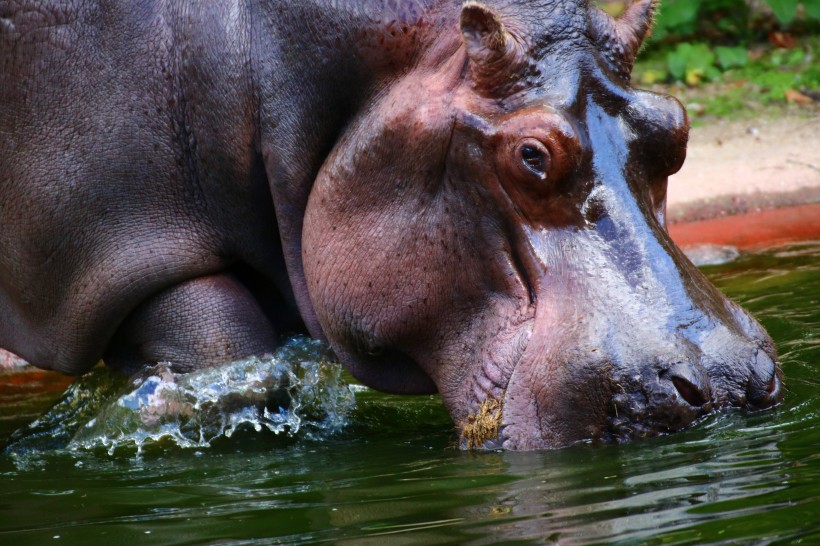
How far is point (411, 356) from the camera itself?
12.3 ft

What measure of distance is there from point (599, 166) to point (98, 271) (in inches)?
64.7

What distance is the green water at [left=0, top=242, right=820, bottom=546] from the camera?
2.46 metres

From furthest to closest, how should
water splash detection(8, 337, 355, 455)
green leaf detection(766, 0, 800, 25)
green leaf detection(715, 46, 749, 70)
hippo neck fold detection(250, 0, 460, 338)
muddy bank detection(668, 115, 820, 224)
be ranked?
green leaf detection(715, 46, 749, 70) < green leaf detection(766, 0, 800, 25) < muddy bank detection(668, 115, 820, 224) < water splash detection(8, 337, 355, 455) < hippo neck fold detection(250, 0, 460, 338)

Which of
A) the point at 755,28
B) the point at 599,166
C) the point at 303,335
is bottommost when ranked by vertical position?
the point at 303,335

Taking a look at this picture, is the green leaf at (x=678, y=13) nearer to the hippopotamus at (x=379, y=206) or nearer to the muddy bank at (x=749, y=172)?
the muddy bank at (x=749, y=172)

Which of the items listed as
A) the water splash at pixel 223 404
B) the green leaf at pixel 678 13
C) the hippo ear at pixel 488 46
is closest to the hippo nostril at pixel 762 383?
the hippo ear at pixel 488 46

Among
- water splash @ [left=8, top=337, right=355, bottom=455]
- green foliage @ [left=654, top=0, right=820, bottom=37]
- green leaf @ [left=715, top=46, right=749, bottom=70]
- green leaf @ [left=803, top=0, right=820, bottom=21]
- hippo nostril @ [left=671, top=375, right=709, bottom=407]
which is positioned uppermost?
green foliage @ [left=654, top=0, right=820, bottom=37]

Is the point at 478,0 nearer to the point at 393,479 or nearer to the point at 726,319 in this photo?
the point at 726,319

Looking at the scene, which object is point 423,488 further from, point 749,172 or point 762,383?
point 749,172

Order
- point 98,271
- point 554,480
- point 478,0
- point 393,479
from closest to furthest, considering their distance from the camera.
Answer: point 554,480, point 393,479, point 478,0, point 98,271

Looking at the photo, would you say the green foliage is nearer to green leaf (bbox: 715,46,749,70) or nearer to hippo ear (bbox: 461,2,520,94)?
green leaf (bbox: 715,46,749,70)

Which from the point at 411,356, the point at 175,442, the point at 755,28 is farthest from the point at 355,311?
the point at 755,28

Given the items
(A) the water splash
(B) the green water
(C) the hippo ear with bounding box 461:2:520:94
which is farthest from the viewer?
(A) the water splash

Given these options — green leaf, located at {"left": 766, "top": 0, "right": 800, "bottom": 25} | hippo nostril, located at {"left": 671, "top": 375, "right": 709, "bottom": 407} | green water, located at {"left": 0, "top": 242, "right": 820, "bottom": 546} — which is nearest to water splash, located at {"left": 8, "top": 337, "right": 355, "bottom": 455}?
green water, located at {"left": 0, "top": 242, "right": 820, "bottom": 546}
